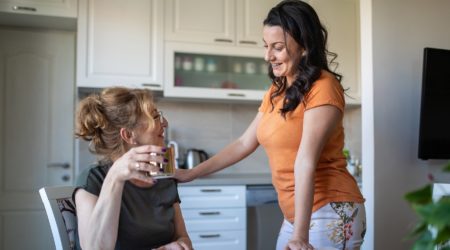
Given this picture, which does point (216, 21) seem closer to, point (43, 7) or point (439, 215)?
point (43, 7)

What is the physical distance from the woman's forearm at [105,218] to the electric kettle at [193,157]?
203cm

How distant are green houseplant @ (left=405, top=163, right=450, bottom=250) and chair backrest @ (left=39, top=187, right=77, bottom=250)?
1.04m

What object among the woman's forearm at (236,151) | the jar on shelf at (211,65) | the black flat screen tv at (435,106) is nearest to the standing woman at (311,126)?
the woman's forearm at (236,151)

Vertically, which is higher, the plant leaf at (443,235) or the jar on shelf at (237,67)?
the jar on shelf at (237,67)

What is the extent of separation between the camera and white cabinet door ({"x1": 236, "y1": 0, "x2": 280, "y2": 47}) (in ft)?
10.3

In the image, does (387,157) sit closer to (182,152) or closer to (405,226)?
(405,226)

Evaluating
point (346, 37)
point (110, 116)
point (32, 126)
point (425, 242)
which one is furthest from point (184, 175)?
point (346, 37)

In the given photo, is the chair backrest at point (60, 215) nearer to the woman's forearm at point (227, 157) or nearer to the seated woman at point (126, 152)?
the seated woman at point (126, 152)

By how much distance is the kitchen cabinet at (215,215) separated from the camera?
2.72 meters

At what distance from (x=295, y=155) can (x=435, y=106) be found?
1.29 metres

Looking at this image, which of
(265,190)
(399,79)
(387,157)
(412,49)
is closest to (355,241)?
(387,157)

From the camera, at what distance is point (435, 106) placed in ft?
7.05

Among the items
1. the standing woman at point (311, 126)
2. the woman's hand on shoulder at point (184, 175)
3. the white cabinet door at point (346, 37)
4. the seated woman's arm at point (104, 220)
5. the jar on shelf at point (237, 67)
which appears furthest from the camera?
the white cabinet door at point (346, 37)

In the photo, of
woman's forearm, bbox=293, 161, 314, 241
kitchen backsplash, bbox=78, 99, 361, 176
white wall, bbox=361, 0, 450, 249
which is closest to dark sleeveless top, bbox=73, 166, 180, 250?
woman's forearm, bbox=293, 161, 314, 241
